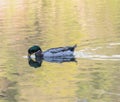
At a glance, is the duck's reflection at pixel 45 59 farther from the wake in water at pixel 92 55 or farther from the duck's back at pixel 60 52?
the wake in water at pixel 92 55

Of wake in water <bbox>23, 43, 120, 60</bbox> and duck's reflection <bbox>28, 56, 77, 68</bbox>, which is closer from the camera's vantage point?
wake in water <bbox>23, 43, 120, 60</bbox>

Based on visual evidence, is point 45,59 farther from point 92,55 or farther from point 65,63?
point 92,55

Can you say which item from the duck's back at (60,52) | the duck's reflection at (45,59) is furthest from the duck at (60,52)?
the duck's reflection at (45,59)

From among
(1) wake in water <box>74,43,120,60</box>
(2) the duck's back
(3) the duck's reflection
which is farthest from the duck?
(1) wake in water <box>74,43,120,60</box>

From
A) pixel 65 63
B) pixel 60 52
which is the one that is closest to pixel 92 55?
pixel 65 63

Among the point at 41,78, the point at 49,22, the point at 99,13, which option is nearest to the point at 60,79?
the point at 41,78

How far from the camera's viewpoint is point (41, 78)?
776 inches

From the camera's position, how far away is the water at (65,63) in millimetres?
17172

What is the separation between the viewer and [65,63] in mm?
22219

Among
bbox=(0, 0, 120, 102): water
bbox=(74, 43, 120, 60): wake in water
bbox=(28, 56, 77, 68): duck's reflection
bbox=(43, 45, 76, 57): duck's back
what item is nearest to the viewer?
bbox=(0, 0, 120, 102): water

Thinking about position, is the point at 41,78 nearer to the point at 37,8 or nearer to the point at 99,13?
A: the point at 99,13

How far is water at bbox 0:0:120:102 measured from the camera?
676 inches

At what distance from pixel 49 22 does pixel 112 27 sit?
20.4ft

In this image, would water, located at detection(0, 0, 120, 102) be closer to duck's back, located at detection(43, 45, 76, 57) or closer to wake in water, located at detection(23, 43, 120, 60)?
wake in water, located at detection(23, 43, 120, 60)
